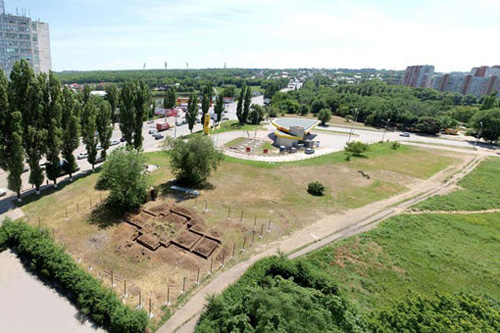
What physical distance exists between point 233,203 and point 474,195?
34.0 m

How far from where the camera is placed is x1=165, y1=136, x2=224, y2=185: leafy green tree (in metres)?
32.9

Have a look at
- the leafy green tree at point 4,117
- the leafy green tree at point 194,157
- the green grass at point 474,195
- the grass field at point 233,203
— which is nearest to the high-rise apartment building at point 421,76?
the grass field at point 233,203

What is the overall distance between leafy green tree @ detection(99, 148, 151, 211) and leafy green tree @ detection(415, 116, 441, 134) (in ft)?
281

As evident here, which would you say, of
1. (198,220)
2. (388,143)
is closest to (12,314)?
(198,220)

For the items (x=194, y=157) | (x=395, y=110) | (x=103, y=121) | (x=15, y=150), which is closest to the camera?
(x=15, y=150)

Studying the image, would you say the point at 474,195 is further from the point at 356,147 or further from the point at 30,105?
the point at 30,105

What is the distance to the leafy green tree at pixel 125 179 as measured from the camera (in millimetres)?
25684

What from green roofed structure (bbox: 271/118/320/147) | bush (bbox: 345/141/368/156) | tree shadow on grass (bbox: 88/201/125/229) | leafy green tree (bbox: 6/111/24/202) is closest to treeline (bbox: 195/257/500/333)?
tree shadow on grass (bbox: 88/201/125/229)

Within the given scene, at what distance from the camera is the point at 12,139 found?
2586 centimetres

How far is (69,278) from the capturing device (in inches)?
673

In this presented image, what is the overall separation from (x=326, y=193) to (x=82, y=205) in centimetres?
2931

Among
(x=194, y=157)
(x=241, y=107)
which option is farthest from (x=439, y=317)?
(x=241, y=107)

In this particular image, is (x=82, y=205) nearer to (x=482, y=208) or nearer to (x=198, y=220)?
(x=198, y=220)

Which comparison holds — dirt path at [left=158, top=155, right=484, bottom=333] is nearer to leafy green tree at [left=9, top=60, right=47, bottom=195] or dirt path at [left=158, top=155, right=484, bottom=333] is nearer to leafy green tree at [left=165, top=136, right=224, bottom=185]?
leafy green tree at [left=165, top=136, right=224, bottom=185]
